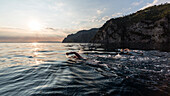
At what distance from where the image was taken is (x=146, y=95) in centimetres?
367

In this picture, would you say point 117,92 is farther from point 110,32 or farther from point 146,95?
point 110,32

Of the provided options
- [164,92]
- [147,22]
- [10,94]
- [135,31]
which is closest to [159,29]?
[147,22]

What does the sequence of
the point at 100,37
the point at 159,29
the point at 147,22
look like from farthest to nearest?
the point at 100,37 < the point at 147,22 < the point at 159,29

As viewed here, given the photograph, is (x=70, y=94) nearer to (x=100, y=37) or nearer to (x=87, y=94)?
(x=87, y=94)

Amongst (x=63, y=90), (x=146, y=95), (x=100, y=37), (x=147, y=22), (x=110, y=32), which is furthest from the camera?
(x=100, y=37)

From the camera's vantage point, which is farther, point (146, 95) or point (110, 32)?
point (110, 32)

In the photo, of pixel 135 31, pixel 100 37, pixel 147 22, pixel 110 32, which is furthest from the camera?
pixel 100 37

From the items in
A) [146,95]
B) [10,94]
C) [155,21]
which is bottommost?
[146,95]

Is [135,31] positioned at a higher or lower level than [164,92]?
higher

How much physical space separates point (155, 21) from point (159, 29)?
981 centimetres

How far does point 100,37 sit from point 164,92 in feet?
401

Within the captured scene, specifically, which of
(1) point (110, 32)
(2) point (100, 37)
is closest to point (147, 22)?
(1) point (110, 32)

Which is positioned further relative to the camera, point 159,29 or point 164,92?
point 159,29

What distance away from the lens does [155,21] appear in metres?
67.0
